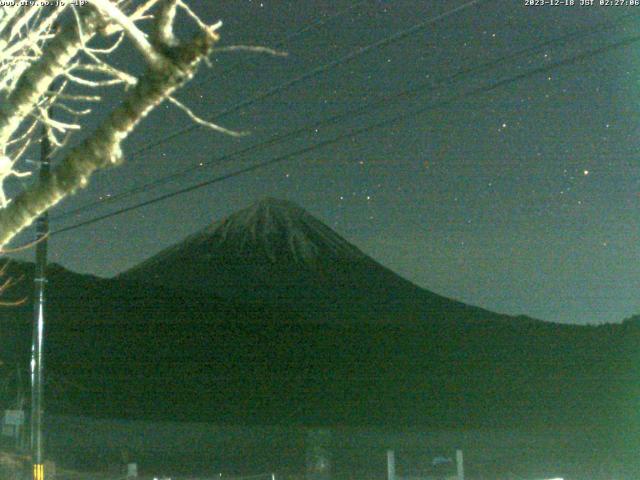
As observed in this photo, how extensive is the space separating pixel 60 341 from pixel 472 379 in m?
41.5

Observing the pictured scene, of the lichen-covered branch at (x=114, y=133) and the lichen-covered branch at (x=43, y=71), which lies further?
the lichen-covered branch at (x=43, y=71)

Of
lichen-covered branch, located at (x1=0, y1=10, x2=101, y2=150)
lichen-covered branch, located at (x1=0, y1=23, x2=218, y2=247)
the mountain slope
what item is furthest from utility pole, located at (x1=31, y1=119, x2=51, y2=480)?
the mountain slope

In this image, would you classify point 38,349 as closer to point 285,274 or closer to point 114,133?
point 114,133

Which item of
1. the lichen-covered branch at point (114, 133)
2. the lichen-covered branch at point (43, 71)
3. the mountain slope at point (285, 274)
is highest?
the mountain slope at point (285, 274)

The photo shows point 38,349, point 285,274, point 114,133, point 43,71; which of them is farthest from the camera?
point 285,274

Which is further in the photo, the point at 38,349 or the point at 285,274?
the point at 285,274

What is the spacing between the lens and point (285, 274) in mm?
189000

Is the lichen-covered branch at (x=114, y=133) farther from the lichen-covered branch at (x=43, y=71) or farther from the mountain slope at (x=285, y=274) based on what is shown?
the mountain slope at (x=285, y=274)

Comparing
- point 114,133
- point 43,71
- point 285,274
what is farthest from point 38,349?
point 285,274

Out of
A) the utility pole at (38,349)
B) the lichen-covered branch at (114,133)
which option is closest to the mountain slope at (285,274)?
the utility pole at (38,349)

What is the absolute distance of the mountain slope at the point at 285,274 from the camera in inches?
6545

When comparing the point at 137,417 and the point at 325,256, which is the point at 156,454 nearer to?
the point at 137,417

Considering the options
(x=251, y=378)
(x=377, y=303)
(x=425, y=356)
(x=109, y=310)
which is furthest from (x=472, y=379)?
(x=377, y=303)

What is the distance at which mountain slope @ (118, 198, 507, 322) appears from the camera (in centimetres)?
16625
